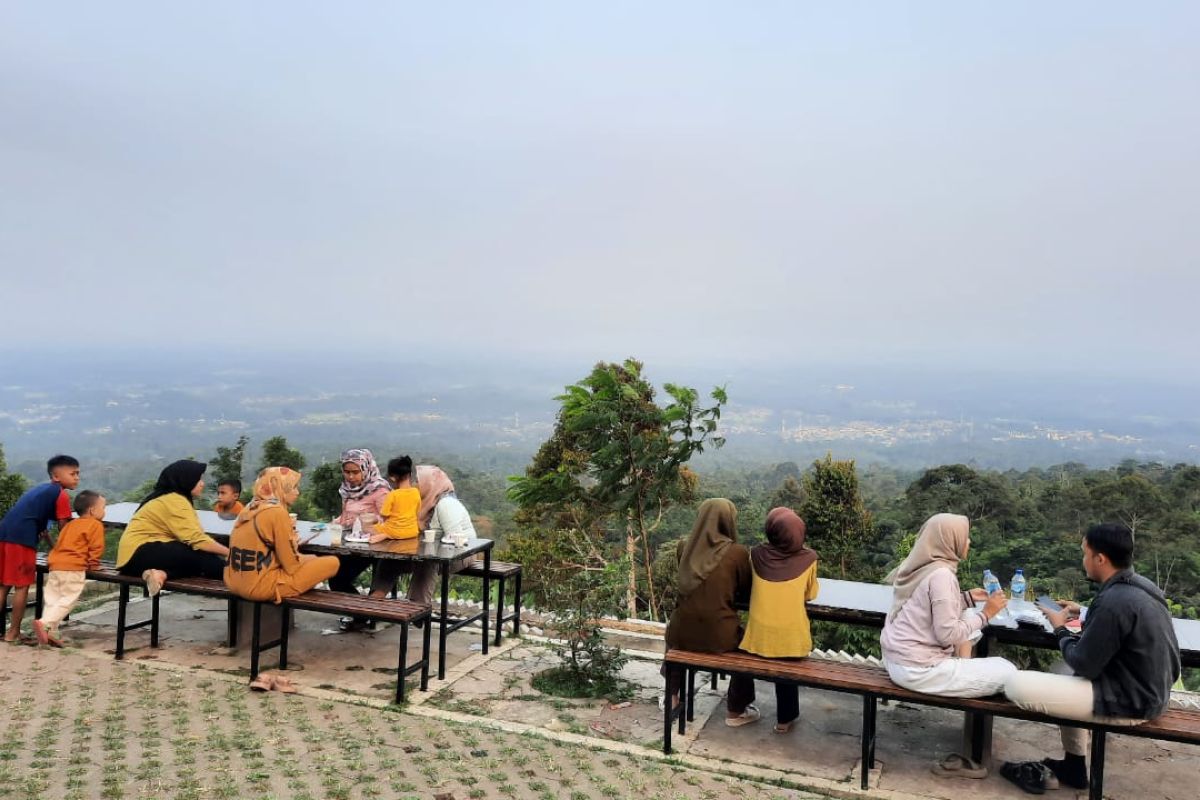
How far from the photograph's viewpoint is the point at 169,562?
→ 235 inches

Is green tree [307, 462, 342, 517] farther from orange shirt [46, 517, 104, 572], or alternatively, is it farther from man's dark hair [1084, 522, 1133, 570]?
man's dark hair [1084, 522, 1133, 570]

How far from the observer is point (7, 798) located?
141 inches

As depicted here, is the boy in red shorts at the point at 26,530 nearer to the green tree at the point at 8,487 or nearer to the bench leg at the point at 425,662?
the bench leg at the point at 425,662

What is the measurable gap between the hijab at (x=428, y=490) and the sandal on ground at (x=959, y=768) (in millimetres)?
3819

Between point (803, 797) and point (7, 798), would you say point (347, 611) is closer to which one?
point (7, 798)

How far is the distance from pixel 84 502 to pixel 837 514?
22408 mm

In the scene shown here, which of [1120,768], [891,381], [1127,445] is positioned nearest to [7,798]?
[1120,768]

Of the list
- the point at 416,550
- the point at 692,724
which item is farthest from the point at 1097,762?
the point at 416,550

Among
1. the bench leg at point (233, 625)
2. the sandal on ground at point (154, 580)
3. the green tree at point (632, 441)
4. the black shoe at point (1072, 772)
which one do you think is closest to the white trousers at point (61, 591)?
the sandal on ground at point (154, 580)

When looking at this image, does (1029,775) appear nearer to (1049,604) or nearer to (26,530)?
(1049,604)

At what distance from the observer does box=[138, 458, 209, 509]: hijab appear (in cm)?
611

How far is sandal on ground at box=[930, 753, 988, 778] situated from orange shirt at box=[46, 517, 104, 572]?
572 centimetres

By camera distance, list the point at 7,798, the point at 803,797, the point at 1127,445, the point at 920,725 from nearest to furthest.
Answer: the point at 7,798, the point at 803,797, the point at 920,725, the point at 1127,445

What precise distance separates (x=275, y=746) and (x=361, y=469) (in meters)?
2.57
